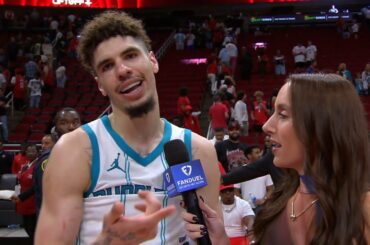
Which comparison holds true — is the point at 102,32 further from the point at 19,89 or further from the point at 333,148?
the point at 19,89

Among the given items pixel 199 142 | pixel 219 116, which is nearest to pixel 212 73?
pixel 219 116

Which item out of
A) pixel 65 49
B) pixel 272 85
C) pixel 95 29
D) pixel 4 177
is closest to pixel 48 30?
pixel 65 49

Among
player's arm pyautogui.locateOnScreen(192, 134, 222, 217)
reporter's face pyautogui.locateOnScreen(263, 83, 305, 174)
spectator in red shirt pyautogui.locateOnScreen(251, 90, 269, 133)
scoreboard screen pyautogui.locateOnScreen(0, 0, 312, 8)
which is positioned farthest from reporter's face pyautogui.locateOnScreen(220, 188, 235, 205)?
scoreboard screen pyautogui.locateOnScreen(0, 0, 312, 8)

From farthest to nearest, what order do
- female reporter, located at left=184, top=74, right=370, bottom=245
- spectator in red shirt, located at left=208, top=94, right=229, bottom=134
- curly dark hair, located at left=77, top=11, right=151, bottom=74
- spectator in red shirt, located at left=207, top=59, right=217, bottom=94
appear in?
spectator in red shirt, located at left=207, top=59, right=217, bottom=94 → spectator in red shirt, located at left=208, top=94, right=229, bottom=134 → curly dark hair, located at left=77, top=11, right=151, bottom=74 → female reporter, located at left=184, top=74, right=370, bottom=245

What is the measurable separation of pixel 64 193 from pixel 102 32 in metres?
0.63

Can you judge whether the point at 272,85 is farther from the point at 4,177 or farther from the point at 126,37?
the point at 126,37

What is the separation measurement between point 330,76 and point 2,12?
2273 cm

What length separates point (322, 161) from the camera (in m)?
2.09

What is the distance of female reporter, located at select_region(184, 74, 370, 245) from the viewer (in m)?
2.03

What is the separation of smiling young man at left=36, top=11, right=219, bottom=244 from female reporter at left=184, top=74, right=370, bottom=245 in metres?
0.28

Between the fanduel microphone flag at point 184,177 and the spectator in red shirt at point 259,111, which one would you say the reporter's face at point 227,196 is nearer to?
the fanduel microphone flag at point 184,177

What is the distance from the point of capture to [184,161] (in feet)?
7.17

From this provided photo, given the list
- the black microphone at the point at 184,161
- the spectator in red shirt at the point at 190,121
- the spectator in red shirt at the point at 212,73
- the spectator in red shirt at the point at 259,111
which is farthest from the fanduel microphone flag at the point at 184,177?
the spectator in red shirt at the point at 212,73

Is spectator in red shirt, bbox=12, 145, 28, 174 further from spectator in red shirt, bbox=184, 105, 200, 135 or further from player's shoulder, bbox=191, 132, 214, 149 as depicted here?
player's shoulder, bbox=191, 132, 214, 149
